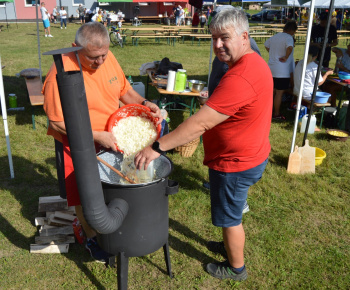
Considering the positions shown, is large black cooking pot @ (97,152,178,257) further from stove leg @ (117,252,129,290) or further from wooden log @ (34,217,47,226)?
wooden log @ (34,217,47,226)

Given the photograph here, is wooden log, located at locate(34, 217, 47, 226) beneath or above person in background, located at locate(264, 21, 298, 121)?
beneath

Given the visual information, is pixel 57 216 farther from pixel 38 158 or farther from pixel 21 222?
pixel 38 158

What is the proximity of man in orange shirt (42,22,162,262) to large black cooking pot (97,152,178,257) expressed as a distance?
0.30 metres

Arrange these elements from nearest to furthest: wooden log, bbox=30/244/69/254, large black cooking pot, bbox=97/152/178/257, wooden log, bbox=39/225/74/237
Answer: large black cooking pot, bbox=97/152/178/257 → wooden log, bbox=30/244/69/254 → wooden log, bbox=39/225/74/237

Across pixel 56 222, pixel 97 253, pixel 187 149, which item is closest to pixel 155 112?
pixel 97 253

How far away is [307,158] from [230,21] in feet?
10.2

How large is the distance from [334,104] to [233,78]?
6.05 m

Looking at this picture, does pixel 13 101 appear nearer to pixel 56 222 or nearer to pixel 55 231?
pixel 56 222

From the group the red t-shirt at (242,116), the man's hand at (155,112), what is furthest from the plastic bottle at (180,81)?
the red t-shirt at (242,116)

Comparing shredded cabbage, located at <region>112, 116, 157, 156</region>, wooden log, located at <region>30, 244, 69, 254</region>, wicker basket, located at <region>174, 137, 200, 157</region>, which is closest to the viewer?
shredded cabbage, located at <region>112, 116, 157, 156</region>

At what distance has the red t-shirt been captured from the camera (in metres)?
1.98

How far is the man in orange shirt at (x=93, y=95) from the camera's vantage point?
2.29 m

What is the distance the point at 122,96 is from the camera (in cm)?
298

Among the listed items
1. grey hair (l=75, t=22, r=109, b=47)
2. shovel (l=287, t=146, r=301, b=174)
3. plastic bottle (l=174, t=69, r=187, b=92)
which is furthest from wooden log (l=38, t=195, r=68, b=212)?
shovel (l=287, t=146, r=301, b=174)
